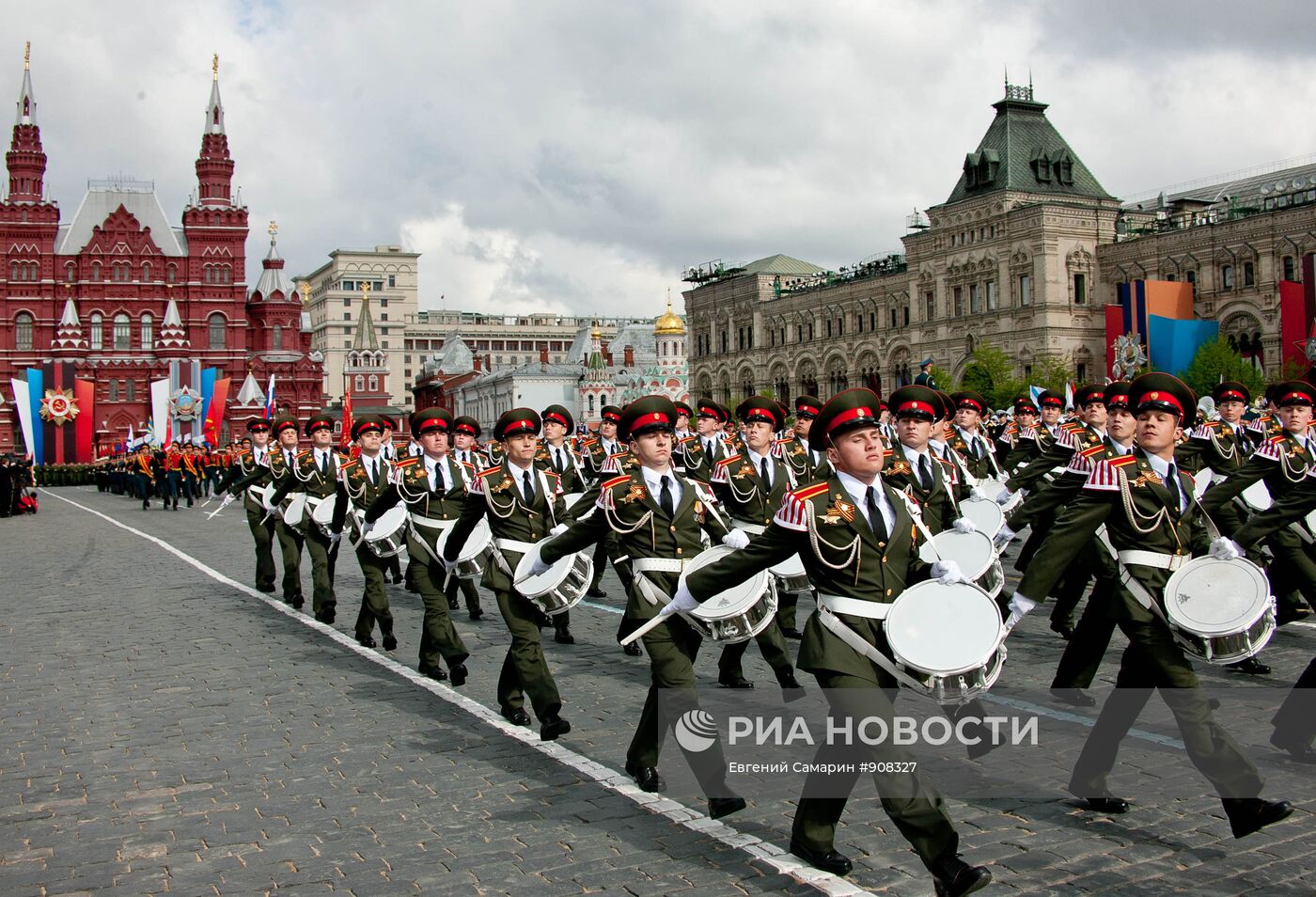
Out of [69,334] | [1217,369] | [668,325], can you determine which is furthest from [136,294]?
[1217,369]

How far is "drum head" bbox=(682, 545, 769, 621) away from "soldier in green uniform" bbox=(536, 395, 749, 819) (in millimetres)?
306

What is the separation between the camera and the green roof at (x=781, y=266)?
345 ft

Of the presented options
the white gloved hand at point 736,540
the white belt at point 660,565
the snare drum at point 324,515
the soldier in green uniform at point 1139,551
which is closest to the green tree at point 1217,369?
the snare drum at point 324,515

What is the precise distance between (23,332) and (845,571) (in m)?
108

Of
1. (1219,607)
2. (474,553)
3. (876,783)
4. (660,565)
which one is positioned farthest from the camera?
(474,553)

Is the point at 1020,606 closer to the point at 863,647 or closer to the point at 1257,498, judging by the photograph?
the point at 863,647

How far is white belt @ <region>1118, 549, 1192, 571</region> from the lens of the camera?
5980 millimetres

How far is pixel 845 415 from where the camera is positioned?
532cm

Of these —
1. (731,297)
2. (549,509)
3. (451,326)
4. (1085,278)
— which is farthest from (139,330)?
(549,509)

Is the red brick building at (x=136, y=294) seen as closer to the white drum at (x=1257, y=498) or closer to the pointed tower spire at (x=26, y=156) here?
the pointed tower spire at (x=26, y=156)

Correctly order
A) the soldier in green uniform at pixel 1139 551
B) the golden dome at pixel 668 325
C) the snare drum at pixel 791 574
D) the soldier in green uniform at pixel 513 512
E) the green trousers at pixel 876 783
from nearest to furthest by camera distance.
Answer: the green trousers at pixel 876 783
the soldier in green uniform at pixel 1139 551
the soldier in green uniform at pixel 513 512
the snare drum at pixel 791 574
the golden dome at pixel 668 325

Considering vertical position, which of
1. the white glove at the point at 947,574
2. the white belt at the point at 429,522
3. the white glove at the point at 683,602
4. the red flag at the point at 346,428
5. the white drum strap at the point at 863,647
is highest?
the red flag at the point at 346,428

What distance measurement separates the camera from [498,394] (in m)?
150

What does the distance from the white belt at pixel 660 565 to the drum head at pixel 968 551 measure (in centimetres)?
167
